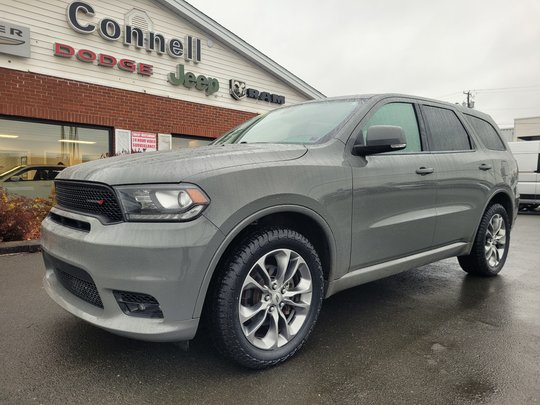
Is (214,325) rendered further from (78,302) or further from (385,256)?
(385,256)

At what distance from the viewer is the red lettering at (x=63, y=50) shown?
26.8ft

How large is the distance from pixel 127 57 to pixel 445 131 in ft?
25.1

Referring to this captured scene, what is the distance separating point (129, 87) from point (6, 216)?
4305 millimetres

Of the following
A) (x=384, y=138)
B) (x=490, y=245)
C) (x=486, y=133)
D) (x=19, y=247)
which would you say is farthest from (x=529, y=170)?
(x=19, y=247)

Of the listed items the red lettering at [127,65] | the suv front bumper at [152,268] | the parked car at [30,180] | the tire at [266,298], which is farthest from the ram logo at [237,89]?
the suv front bumper at [152,268]

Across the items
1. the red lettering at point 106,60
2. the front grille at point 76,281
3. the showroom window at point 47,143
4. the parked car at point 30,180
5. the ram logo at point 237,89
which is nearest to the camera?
the front grille at point 76,281

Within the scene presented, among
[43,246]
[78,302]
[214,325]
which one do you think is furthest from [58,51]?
[214,325]

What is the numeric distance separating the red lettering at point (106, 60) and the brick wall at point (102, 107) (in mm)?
497

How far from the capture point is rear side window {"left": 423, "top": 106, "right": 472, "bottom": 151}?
3680mm

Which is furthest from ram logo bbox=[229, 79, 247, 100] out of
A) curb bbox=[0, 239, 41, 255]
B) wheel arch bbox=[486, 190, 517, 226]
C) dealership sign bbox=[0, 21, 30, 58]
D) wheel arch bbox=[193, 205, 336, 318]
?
wheel arch bbox=[193, 205, 336, 318]

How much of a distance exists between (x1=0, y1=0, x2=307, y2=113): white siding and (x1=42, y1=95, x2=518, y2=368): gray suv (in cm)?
649

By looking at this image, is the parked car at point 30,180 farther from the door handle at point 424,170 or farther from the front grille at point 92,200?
the door handle at point 424,170

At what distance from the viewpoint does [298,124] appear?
327cm

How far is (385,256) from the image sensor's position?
10.0 feet
